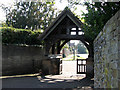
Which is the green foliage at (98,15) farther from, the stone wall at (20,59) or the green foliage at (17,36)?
the stone wall at (20,59)

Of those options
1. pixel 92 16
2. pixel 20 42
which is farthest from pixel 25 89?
pixel 20 42

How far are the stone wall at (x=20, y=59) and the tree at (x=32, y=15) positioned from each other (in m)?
9.38

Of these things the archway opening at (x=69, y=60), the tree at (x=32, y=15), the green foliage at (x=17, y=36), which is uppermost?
the tree at (x=32, y=15)

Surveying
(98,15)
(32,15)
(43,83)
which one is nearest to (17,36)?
(43,83)

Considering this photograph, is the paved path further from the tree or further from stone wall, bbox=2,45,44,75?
the tree

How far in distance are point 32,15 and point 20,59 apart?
37.3 ft

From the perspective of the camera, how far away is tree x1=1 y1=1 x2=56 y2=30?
76.8 feet

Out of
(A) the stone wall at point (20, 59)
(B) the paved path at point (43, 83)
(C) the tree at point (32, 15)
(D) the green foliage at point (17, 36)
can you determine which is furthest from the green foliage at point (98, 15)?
(C) the tree at point (32, 15)

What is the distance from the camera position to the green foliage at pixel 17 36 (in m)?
13.1

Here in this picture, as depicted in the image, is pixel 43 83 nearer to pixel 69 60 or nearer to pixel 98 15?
pixel 98 15

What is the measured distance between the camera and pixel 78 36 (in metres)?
12.3

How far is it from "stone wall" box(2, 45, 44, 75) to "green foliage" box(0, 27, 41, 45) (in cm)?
49

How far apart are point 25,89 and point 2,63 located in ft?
17.7

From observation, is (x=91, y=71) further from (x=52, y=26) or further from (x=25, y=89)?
(x=25, y=89)
